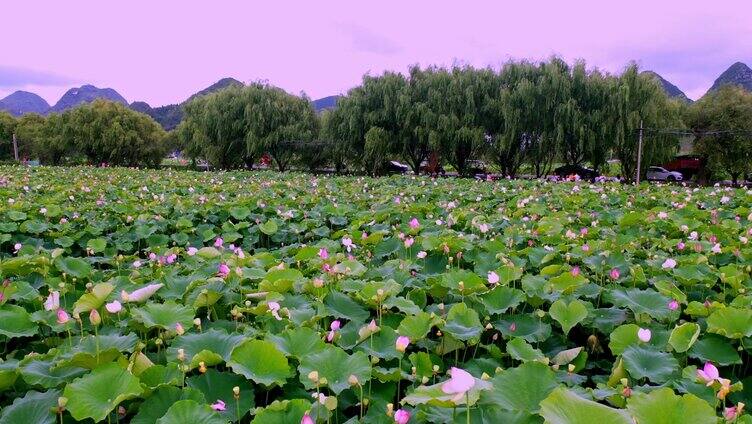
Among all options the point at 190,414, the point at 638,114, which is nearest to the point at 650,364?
the point at 190,414

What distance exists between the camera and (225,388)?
4.30ft

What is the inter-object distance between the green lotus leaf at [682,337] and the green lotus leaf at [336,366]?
0.87m

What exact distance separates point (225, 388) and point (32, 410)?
40cm

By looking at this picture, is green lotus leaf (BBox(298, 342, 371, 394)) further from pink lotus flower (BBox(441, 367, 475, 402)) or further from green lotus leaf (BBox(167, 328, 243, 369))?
pink lotus flower (BBox(441, 367, 475, 402))

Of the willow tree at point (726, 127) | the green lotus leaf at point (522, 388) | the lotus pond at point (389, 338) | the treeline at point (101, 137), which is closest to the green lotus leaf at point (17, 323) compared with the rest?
the lotus pond at point (389, 338)

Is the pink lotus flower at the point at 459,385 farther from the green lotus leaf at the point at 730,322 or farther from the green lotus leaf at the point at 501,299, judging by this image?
the green lotus leaf at the point at 730,322

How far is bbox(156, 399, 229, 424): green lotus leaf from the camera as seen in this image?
1087 mm

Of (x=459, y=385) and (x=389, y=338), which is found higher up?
(x=459, y=385)

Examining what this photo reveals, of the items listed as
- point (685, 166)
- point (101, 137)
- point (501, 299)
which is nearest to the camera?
point (501, 299)

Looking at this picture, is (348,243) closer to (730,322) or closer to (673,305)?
(673,305)

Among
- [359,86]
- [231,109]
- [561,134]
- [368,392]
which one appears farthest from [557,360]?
[231,109]

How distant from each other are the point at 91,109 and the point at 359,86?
→ 21.0 metres

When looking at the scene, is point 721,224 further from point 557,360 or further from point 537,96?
point 537,96

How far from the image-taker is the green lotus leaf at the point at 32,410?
1164mm
